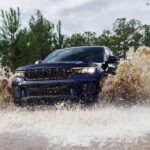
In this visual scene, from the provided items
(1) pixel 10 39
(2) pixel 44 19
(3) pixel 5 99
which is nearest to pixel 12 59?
(1) pixel 10 39

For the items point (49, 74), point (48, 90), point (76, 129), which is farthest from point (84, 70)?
point (76, 129)

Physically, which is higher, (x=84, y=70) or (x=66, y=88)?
(x=84, y=70)

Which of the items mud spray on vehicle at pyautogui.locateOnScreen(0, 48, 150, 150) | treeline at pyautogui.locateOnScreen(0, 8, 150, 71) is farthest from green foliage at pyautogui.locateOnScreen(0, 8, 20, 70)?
mud spray on vehicle at pyautogui.locateOnScreen(0, 48, 150, 150)

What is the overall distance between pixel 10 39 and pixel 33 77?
85.1 ft

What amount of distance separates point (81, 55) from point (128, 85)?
133 cm

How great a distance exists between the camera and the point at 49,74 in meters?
10.1

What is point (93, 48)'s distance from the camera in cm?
1191

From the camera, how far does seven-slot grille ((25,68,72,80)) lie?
32.9ft

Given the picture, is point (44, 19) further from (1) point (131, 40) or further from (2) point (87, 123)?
(2) point (87, 123)

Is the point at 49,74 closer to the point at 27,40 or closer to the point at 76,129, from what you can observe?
the point at 76,129

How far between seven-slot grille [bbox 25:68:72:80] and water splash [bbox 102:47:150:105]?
866 mm

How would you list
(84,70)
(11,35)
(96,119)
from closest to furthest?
(96,119) → (84,70) → (11,35)

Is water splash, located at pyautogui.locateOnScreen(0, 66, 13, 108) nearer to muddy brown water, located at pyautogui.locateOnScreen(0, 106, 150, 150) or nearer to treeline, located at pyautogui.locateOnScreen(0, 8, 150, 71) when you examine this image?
muddy brown water, located at pyautogui.locateOnScreen(0, 106, 150, 150)

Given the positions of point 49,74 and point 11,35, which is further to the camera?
point 11,35
